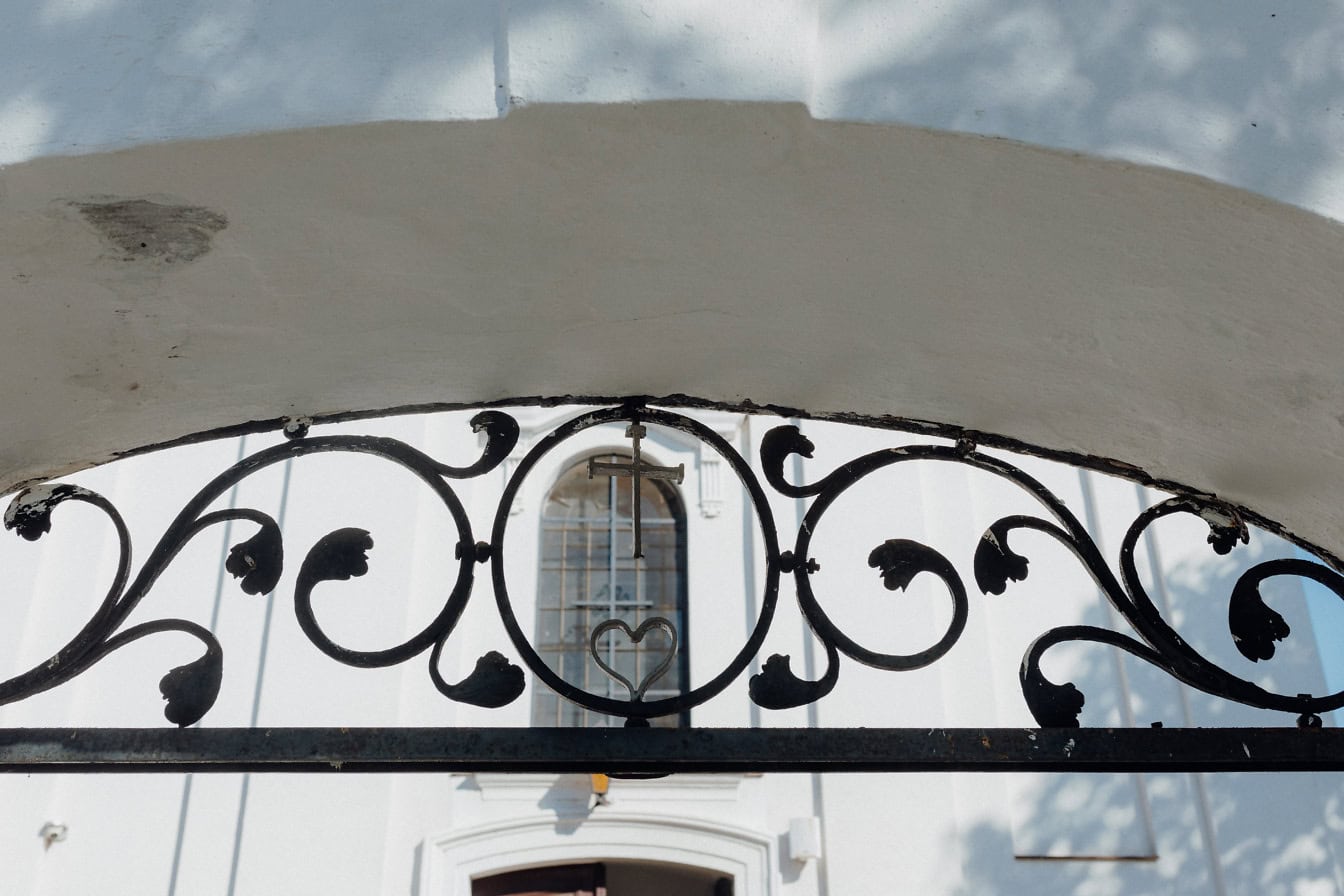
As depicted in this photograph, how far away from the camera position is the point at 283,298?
1.45 metres

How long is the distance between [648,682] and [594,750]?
0.49ft

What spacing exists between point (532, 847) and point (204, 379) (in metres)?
6.45

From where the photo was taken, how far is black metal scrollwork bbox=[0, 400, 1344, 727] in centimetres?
155

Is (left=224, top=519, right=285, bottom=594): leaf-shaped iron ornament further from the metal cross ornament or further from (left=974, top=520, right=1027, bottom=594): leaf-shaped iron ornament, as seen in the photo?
(left=974, top=520, right=1027, bottom=594): leaf-shaped iron ornament

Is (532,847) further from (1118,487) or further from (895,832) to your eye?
(1118,487)

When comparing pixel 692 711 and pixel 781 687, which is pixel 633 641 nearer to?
pixel 781 687

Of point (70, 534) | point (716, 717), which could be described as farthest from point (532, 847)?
point (70, 534)

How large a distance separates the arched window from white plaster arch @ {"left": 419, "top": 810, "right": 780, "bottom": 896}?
0.74 meters

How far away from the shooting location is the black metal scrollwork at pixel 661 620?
155cm

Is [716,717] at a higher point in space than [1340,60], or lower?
higher

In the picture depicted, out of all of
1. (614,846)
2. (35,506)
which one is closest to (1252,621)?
(35,506)

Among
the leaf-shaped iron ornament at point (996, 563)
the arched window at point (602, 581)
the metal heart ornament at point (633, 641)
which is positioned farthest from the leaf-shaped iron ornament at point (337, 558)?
the arched window at point (602, 581)

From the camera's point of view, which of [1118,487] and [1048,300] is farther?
[1118,487]

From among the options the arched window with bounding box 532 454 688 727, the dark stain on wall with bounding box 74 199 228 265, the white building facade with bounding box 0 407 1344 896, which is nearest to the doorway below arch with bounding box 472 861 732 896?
the white building facade with bounding box 0 407 1344 896
